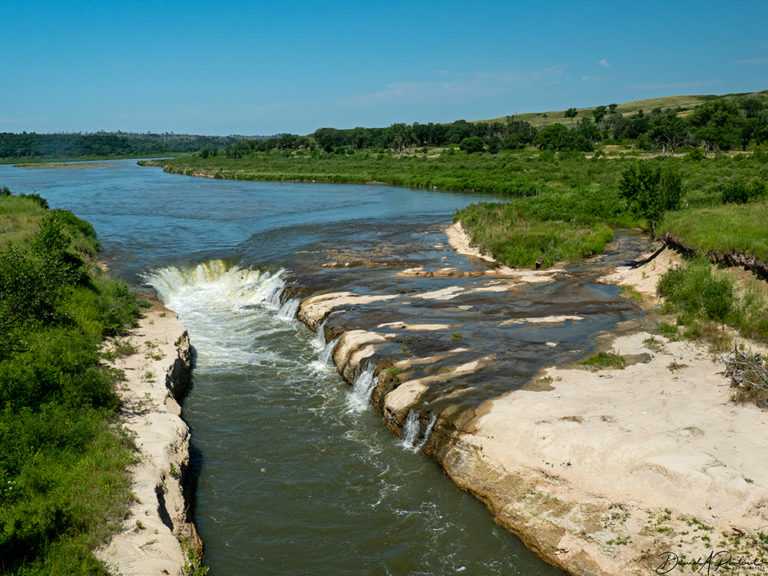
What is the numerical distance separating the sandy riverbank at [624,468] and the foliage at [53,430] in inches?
259

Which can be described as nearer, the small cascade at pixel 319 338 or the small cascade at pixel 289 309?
the small cascade at pixel 319 338

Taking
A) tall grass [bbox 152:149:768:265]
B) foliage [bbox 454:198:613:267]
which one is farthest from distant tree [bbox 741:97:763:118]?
foliage [bbox 454:198:613:267]

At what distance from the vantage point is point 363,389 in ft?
49.9

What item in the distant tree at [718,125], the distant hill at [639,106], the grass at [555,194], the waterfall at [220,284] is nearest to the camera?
the grass at [555,194]

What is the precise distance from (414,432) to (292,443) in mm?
2903

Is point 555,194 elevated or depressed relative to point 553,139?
depressed

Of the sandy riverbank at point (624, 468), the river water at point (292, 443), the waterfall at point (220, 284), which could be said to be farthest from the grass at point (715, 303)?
the waterfall at point (220, 284)

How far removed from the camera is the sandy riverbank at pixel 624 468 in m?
8.55

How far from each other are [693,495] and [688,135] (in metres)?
86.1

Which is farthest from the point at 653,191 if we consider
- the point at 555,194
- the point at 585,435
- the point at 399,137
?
the point at 399,137
